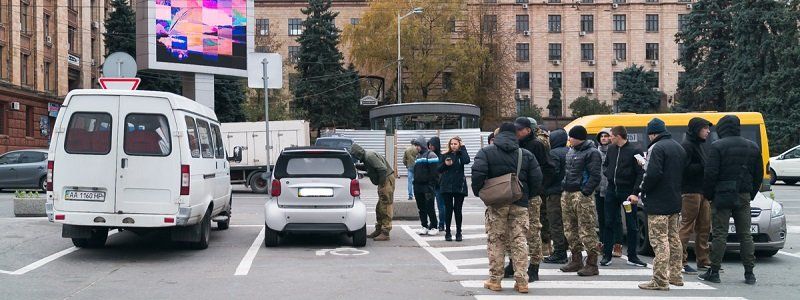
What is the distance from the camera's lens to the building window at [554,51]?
7031 cm

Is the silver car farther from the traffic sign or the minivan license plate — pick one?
the minivan license plate

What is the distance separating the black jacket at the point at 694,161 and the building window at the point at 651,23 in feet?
208

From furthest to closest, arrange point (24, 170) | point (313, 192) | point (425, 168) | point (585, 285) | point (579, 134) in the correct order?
1. point (24, 170)
2. point (425, 168)
3. point (313, 192)
4. point (579, 134)
5. point (585, 285)

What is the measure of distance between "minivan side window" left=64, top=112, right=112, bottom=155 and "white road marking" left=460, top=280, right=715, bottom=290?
17.0ft

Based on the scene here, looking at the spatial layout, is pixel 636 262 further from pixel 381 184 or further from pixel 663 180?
pixel 381 184

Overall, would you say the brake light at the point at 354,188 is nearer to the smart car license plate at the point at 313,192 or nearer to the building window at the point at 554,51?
the smart car license plate at the point at 313,192

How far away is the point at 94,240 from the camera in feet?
38.2

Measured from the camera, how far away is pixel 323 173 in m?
11.8

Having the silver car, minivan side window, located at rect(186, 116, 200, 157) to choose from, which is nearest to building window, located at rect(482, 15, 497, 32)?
the silver car

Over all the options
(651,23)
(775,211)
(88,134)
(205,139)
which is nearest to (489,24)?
(651,23)

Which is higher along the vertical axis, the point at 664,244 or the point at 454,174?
the point at 454,174

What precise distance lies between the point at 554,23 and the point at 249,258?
206ft

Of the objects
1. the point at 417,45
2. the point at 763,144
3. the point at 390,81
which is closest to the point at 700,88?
the point at 417,45

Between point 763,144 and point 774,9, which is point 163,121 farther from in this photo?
point 774,9
